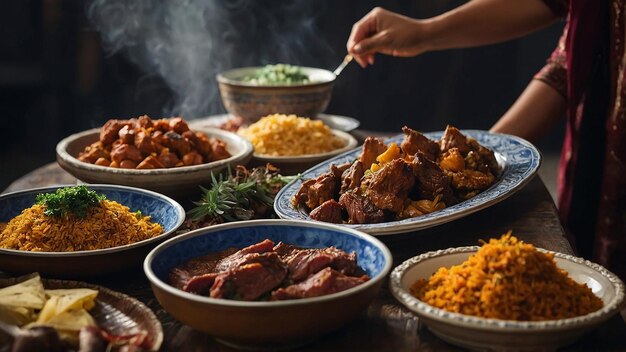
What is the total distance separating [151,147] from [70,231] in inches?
31.4

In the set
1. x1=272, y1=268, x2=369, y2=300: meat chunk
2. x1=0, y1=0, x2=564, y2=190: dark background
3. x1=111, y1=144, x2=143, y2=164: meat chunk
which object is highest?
x1=272, y1=268, x2=369, y2=300: meat chunk

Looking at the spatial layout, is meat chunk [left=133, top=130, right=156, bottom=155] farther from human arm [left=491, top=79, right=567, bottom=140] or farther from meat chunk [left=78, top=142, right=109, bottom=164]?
human arm [left=491, top=79, right=567, bottom=140]

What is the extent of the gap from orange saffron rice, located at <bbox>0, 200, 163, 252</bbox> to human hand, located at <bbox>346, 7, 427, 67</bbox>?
1.69 meters

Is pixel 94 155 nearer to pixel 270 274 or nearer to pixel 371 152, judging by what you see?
pixel 371 152

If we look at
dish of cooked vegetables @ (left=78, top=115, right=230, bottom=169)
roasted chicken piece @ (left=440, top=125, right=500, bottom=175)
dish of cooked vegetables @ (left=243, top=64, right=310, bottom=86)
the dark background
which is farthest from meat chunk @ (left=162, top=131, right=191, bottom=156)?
the dark background

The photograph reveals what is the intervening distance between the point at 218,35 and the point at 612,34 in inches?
152

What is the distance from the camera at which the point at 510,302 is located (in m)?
1.65

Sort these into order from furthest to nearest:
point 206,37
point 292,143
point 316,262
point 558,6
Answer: point 206,37
point 558,6
point 292,143
point 316,262

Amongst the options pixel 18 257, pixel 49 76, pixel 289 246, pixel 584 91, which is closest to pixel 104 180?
pixel 18 257

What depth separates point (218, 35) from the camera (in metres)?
6.41

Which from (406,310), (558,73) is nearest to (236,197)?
(406,310)

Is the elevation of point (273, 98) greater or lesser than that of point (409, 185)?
lesser

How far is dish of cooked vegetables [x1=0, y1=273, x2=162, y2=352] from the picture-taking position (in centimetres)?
153

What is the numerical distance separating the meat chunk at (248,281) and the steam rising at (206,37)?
15.3 ft
